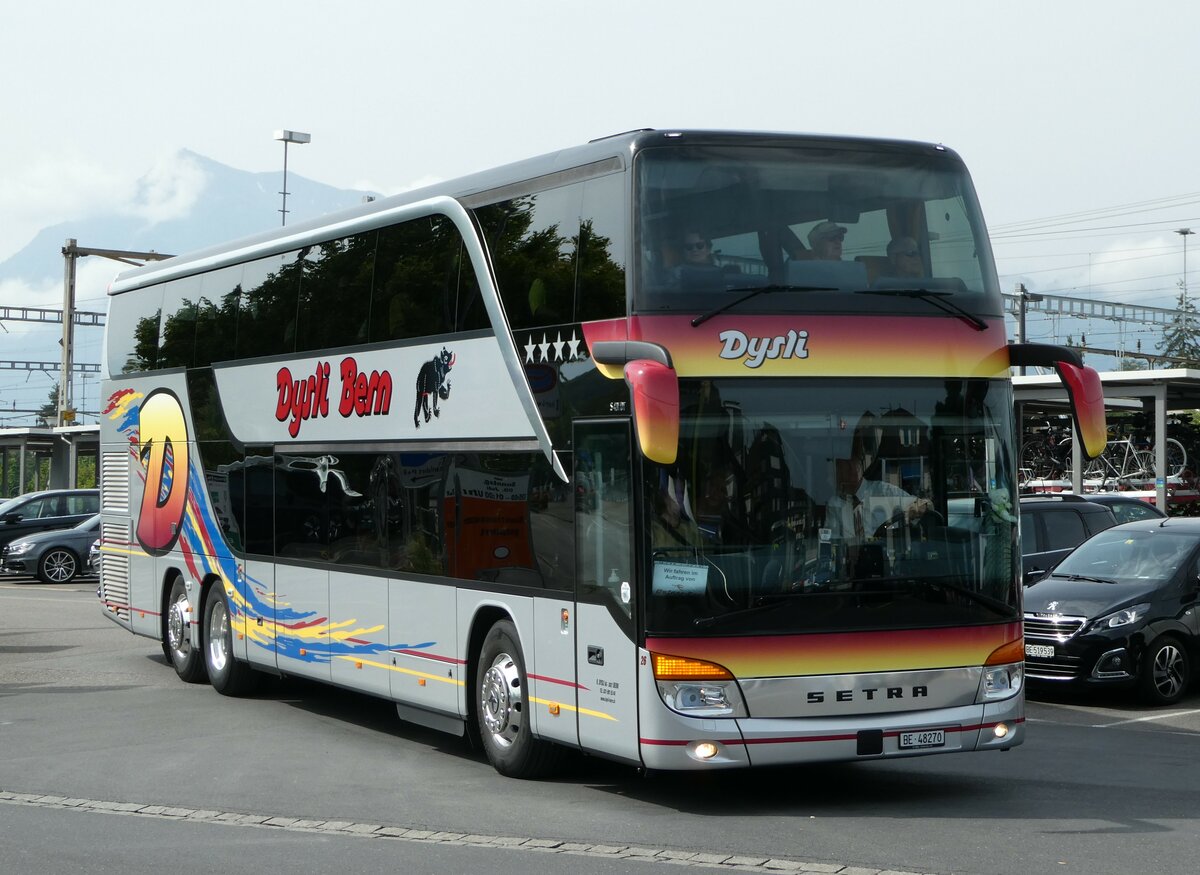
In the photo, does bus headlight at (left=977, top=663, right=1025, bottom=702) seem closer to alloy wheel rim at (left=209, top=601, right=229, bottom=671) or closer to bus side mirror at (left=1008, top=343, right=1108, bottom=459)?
bus side mirror at (left=1008, top=343, right=1108, bottom=459)

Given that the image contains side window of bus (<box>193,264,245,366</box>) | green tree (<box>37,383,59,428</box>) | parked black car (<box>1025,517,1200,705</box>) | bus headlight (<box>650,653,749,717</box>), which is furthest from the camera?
green tree (<box>37,383,59,428</box>)

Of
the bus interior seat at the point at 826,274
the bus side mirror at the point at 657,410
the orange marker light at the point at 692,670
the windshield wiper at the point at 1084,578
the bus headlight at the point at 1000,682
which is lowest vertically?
the bus headlight at the point at 1000,682

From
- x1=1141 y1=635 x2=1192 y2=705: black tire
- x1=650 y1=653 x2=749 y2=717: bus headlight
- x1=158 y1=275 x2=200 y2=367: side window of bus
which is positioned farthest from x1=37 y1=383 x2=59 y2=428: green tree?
x1=650 y1=653 x2=749 y2=717: bus headlight

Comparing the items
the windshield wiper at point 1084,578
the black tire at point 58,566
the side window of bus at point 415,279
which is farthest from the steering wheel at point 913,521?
the black tire at point 58,566

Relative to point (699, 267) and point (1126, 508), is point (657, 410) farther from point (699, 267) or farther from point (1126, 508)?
point (1126, 508)

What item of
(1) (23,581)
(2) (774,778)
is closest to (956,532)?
(2) (774,778)

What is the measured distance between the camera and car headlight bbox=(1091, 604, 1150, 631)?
14.7 m

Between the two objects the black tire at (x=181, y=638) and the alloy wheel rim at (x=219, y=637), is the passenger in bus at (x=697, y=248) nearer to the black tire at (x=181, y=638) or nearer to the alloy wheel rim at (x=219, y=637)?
the alloy wheel rim at (x=219, y=637)

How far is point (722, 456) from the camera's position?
9.23 m

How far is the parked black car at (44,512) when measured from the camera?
34.8 metres

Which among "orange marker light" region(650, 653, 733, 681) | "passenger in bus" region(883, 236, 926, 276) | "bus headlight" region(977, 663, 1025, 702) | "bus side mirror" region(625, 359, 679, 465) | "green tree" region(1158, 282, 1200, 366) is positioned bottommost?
"bus headlight" region(977, 663, 1025, 702)

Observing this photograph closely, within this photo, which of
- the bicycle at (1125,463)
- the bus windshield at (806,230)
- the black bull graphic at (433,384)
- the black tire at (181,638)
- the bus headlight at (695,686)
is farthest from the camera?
the bicycle at (1125,463)

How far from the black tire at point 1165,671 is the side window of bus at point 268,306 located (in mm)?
7807

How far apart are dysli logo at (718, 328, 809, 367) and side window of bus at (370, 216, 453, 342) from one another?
281 cm
